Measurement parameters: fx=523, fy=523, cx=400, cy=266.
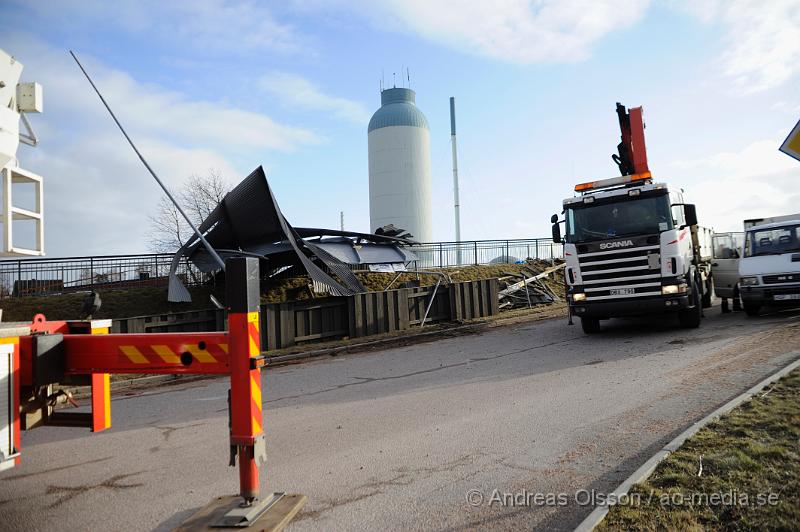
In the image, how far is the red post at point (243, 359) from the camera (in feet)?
10.6

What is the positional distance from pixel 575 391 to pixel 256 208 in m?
13.6

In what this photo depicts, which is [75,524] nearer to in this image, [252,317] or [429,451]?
[252,317]

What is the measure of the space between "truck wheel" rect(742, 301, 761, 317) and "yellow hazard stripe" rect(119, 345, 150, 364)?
14760mm

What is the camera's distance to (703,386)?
7.05m

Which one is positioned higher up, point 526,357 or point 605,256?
point 605,256

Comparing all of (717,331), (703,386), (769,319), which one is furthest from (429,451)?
(769,319)

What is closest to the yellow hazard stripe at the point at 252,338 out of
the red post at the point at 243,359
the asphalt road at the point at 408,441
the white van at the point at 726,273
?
the red post at the point at 243,359

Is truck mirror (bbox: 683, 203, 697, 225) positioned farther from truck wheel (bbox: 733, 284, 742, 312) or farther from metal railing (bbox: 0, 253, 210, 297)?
metal railing (bbox: 0, 253, 210, 297)

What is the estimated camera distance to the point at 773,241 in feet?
43.8

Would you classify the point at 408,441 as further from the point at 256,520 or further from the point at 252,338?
the point at 252,338

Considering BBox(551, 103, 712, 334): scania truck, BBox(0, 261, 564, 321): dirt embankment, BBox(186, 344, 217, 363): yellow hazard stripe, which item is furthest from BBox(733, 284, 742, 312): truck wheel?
BBox(186, 344, 217, 363): yellow hazard stripe

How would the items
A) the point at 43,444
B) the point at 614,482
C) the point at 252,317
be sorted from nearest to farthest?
the point at 252,317
the point at 614,482
the point at 43,444

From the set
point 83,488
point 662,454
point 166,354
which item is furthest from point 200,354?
point 662,454

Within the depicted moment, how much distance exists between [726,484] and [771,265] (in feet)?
38.2
